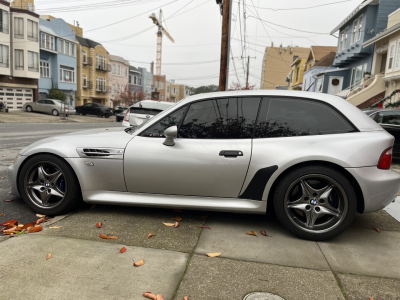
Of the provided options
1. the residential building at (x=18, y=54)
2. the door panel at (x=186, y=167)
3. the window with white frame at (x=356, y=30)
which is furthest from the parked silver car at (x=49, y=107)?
the door panel at (x=186, y=167)

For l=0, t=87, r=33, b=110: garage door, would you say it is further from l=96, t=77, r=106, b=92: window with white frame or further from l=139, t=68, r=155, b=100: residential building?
l=139, t=68, r=155, b=100: residential building

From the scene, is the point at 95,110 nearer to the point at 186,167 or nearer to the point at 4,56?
the point at 4,56

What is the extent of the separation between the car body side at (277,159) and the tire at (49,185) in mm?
91

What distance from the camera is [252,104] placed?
3.50 m

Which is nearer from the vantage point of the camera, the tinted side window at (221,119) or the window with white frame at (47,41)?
the tinted side window at (221,119)

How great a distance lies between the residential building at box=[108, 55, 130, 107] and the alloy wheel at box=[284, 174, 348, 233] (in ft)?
173

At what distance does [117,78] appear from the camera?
54.6 meters

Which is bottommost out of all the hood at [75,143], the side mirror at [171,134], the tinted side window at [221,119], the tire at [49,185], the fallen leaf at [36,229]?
the fallen leaf at [36,229]

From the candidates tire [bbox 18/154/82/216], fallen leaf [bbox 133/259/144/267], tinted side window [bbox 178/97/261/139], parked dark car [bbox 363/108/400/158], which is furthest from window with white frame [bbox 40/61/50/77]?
fallen leaf [bbox 133/259/144/267]

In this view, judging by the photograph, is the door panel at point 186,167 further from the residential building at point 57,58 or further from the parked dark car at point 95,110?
the residential building at point 57,58

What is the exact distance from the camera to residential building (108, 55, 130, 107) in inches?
2087

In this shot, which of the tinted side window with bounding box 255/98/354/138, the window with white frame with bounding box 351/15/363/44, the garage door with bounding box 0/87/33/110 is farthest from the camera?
the garage door with bounding box 0/87/33/110

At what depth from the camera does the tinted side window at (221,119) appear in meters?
3.44

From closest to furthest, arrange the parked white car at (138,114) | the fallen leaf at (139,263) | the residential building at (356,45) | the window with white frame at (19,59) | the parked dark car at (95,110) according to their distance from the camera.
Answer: the fallen leaf at (139,263), the parked white car at (138,114), the residential building at (356,45), the window with white frame at (19,59), the parked dark car at (95,110)
